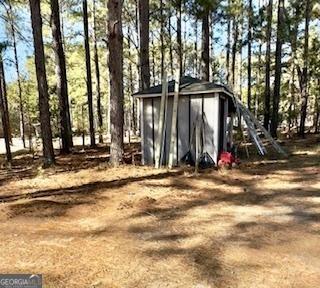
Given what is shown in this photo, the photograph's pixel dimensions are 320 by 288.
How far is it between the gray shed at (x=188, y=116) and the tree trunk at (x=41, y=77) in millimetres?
2762

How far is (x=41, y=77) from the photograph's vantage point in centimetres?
999

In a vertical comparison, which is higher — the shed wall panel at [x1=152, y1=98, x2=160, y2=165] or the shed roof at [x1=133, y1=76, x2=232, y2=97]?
the shed roof at [x1=133, y1=76, x2=232, y2=97]

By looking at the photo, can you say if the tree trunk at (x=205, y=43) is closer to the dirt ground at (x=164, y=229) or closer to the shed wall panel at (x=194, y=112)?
the shed wall panel at (x=194, y=112)

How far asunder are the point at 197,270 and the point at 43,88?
759cm

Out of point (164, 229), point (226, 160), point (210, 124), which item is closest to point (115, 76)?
point (210, 124)

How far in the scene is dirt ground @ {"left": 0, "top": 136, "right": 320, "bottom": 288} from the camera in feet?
12.7

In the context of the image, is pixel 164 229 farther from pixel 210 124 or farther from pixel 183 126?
pixel 183 126

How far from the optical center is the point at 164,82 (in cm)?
1076

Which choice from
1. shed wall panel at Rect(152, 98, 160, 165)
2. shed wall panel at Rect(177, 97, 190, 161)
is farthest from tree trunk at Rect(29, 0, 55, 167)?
shed wall panel at Rect(177, 97, 190, 161)

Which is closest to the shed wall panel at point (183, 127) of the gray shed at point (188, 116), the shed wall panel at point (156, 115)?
the gray shed at point (188, 116)

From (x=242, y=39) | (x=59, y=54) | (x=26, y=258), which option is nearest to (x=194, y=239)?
(x=26, y=258)

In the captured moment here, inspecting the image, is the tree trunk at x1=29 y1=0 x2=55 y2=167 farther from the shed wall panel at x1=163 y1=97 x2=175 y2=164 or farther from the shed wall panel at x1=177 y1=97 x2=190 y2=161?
the shed wall panel at x1=177 y1=97 x2=190 y2=161

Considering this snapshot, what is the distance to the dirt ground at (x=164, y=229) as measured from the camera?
3.86 m

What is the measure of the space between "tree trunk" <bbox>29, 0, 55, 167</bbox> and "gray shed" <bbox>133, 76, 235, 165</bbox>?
2762mm
